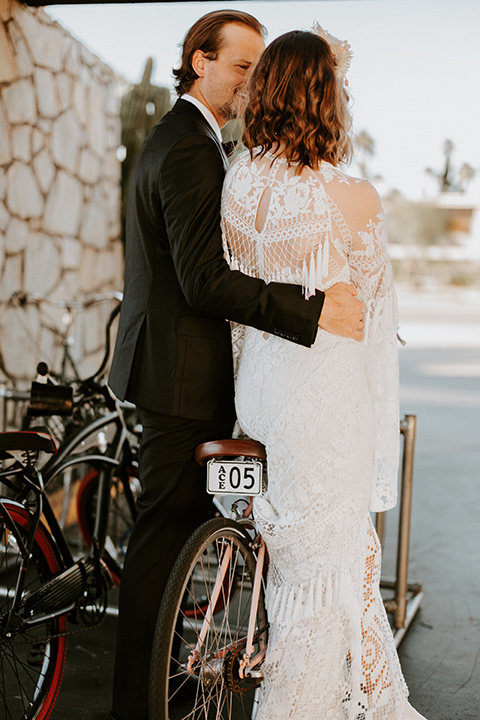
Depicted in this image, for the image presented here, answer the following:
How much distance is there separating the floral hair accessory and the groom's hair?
26 centimetres

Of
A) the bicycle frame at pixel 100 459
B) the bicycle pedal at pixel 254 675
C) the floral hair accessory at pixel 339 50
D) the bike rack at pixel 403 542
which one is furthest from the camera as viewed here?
the bike rack at pixel 403 542

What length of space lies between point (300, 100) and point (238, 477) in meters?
0.96

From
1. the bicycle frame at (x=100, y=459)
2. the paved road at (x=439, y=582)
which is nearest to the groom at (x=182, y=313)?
the bicycle frame at (x=100, y=459)

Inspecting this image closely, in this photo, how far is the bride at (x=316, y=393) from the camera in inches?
69.2

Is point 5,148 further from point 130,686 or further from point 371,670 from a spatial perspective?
point 371,670

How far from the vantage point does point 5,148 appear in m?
3.76

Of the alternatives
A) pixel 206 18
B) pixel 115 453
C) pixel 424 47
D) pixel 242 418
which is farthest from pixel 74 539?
pixel 424 47

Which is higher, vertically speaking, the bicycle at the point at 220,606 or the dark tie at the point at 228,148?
the dark tie at the point at 228,148

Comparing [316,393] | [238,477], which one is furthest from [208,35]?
[238,477]

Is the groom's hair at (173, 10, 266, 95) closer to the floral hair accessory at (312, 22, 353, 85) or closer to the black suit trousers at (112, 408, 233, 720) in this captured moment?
the floral hair accessory at (312, 22, 353, 85)

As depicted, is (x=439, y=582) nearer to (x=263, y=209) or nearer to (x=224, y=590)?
(x=224, y=590)

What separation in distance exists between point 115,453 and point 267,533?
99cm

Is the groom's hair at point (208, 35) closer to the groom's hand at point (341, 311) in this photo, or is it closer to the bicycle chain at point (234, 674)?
the groom's hand at point (341, 311)

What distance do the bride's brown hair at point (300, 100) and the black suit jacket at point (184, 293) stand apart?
19 centimetres
